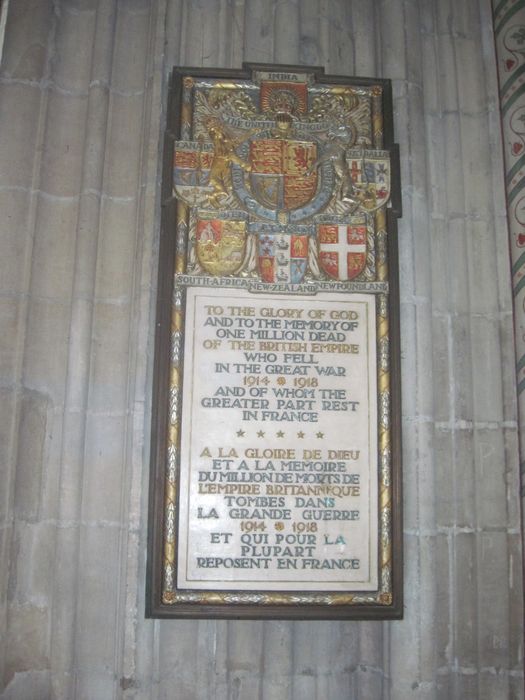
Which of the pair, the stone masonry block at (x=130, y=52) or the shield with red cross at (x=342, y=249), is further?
the stone masonry block at (x=130, y=52)

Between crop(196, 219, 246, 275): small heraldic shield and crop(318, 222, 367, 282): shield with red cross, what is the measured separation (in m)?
0.44

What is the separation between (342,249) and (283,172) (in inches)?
22.0

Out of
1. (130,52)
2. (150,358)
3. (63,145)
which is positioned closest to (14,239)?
(63,145)

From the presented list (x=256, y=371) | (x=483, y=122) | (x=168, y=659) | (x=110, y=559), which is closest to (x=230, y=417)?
(x=256, y=371)

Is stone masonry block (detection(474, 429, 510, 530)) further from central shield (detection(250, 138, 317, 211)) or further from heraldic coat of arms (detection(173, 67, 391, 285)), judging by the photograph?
central shield (detection(250, 138, 317, 211))

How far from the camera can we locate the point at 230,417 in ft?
12.4

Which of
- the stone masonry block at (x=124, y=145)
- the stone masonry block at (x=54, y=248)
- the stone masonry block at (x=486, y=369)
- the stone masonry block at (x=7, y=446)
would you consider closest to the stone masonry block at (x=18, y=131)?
the stone masonry block at (x=54, y=248)

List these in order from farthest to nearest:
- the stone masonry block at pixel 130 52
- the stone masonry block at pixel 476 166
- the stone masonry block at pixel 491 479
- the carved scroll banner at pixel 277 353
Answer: the stone masonry block at pixel 130 52, the stone masonry block at pixel 476 166, the stone masonry block at pixel 491 479, the carved scroll banner at pixel 277 353

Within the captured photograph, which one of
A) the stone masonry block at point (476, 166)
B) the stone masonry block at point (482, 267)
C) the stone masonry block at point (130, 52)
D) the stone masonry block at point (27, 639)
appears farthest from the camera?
the stone masonry block at point (130, 52)

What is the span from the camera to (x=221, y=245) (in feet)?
13.1

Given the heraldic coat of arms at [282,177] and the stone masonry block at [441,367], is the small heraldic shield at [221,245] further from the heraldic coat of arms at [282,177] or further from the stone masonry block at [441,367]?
the stone masonry block at [441,367]

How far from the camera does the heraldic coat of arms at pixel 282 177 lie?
402 centimetres

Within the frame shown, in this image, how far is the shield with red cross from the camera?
13.2ft

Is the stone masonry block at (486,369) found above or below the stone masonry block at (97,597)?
above
